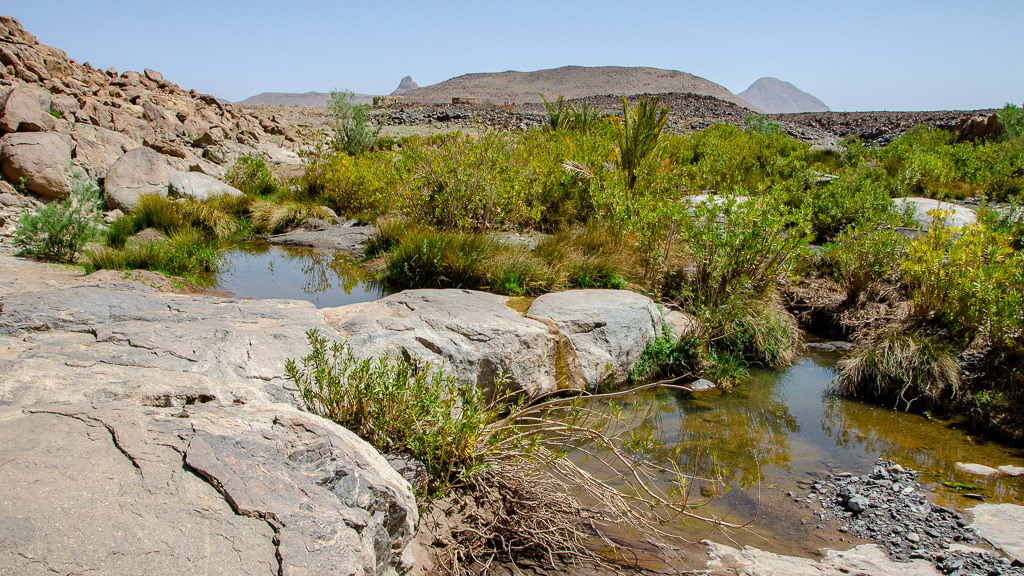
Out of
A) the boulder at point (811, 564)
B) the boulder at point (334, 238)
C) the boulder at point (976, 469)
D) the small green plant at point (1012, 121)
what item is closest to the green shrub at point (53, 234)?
the boulder at point (334, 238)

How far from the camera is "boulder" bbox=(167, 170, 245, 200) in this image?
1008 cm

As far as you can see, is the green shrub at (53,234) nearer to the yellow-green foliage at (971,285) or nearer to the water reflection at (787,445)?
the water reflection at (787,445)

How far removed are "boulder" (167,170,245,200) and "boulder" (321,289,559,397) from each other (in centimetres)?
704

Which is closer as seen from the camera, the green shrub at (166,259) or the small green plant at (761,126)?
the green shrub at (166,259)

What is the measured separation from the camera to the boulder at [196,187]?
1008 centimetres

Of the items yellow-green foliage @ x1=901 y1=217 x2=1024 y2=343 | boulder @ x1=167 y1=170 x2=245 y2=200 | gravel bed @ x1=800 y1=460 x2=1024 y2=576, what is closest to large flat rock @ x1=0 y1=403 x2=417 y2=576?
gravel bed @ x1=800 y1=460 x2=1024 y2=576

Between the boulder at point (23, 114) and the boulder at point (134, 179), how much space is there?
4.33ft

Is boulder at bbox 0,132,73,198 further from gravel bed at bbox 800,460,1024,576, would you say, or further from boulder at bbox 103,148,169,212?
gravel bed at bbox 800,460,1024,576

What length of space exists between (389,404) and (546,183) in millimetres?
6770

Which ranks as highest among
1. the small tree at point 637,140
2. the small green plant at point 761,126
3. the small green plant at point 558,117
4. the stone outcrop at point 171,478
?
the small green plant at point 761,126

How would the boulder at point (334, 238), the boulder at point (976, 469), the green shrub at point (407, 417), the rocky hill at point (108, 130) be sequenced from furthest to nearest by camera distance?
the rocky hill at point (108, 130) → the boulder at point (334, 238) → the boulder at point (976, 469) → the green shrub at point (407, 417)

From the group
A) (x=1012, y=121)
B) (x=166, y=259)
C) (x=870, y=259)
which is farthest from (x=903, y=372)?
(x=1012, y=121)

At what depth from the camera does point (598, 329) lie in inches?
201

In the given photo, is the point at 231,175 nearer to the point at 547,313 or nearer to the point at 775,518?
the point at 547,313
